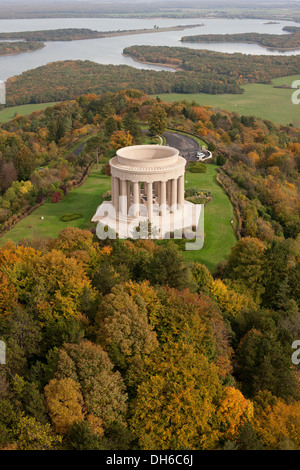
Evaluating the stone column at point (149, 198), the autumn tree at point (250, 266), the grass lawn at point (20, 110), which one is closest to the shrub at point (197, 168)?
the stone column at point (149, 198)

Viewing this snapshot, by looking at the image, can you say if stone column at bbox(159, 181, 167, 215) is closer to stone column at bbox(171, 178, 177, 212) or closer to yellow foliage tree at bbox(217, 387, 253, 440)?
stone column at bbox(171, 178, 177, 212)

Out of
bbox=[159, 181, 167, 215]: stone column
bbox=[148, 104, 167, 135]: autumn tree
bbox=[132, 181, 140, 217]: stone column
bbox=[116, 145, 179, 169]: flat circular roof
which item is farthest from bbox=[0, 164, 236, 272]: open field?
bbox=[148, 104, 167, 135]: autumn tree

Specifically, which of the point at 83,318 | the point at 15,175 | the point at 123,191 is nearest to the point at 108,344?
the point at 83,318

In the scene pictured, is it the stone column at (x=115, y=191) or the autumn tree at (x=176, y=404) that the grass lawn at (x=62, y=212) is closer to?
the stone column at (x=115, y=191)

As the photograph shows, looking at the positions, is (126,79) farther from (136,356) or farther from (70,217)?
(136,356)

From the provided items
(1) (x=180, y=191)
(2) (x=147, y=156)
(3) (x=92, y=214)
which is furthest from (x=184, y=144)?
(3) (x=92, y=214)

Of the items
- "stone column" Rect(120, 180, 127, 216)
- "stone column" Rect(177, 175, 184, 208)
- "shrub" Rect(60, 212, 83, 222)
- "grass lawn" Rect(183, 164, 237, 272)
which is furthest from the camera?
"shrub" Rect(60, 212, 83, 222)

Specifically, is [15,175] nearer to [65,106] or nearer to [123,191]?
[123,191]
